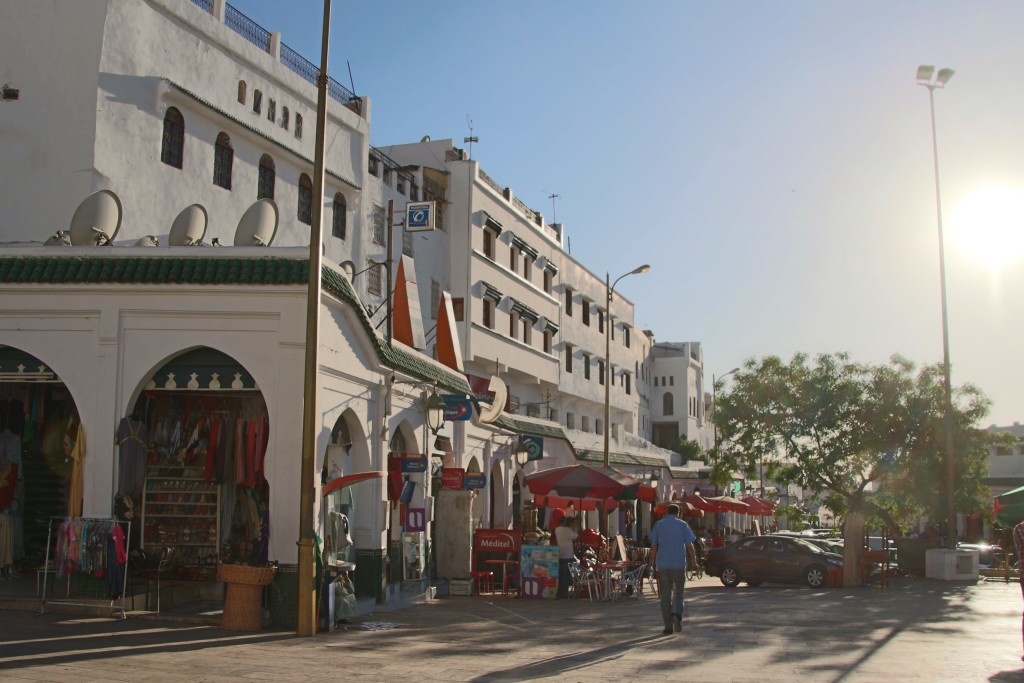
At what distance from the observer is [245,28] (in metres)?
24.6

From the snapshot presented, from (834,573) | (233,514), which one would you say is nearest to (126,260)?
(233,514)

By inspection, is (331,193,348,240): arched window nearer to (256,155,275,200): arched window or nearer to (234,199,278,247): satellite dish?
(256,155,275,200): arched window

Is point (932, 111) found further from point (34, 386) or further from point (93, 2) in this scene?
point (34, 386)

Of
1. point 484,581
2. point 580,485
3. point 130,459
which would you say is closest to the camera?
point 130,459

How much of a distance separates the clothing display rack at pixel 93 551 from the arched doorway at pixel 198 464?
0.41 metres

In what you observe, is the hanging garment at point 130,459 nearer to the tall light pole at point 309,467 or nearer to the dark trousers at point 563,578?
the tall light pole at point 309,467

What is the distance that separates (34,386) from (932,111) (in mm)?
26118

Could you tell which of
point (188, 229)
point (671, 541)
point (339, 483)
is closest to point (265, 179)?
point (188, 229)

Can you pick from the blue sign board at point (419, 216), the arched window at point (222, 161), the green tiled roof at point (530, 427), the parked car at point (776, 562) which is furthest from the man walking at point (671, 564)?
the blue sign board at point (419, 216)

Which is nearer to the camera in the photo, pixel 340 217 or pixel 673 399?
pixel 340 217

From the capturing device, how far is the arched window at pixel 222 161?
75.3ft

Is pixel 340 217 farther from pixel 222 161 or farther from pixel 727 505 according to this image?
pixel 727 505

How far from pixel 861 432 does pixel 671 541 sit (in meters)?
17.1

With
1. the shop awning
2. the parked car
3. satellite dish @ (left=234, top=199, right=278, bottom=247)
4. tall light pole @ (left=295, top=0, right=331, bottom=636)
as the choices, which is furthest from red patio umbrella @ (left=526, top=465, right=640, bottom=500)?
tall light pole @ (left=295, top=0, right=331, bottom=636)
